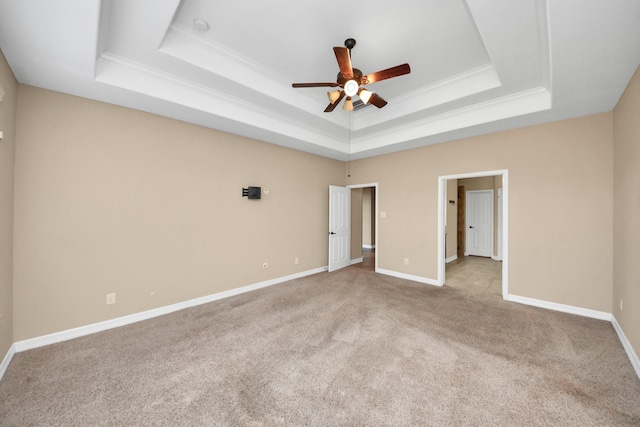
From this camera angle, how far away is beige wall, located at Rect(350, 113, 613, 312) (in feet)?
9.59

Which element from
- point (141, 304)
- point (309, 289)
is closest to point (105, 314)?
point (141, 304)

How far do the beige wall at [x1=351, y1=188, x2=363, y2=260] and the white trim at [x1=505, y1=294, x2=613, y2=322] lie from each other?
3.20 meters

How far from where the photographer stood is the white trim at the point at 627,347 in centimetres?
194

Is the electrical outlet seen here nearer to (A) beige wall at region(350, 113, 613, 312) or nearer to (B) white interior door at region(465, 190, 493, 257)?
(A) beige wall at region(350, 113, 613, 312)

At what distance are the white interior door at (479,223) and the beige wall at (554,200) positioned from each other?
12.0ft

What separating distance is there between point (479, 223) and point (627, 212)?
15.9ft

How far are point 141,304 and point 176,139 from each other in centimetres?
223

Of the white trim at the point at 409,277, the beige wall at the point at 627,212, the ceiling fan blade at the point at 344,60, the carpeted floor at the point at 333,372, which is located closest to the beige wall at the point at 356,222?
the white trim at the point at 409,277

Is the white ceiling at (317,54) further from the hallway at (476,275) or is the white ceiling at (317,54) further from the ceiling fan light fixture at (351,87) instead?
the hallway at (476,275)

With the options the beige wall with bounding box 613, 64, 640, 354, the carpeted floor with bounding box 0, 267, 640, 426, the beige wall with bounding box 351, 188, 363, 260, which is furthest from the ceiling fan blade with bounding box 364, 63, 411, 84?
the beige wall with bounding box 351, 188, 363, 260

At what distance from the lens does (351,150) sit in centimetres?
500

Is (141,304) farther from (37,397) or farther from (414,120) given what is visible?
(414,120)

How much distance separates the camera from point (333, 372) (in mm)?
1958

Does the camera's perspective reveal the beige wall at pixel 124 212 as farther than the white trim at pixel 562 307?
No
